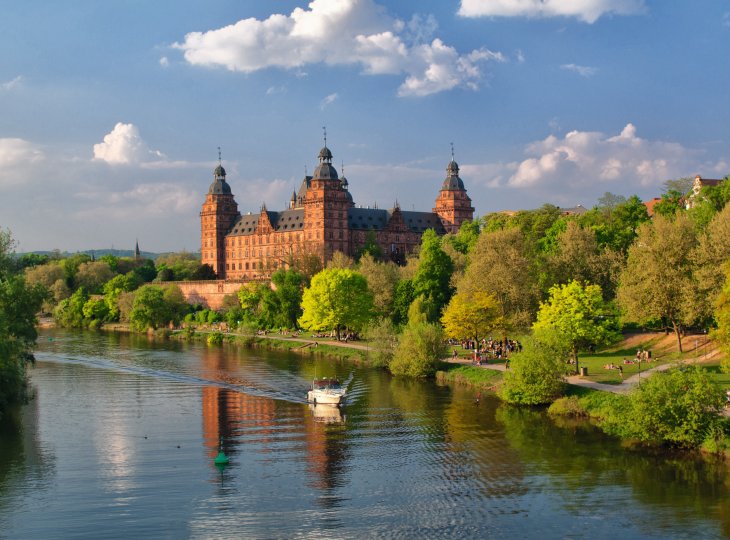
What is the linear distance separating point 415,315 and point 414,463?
114 feet

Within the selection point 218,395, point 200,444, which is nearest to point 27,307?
point 218,395

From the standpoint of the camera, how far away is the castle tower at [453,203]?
159875 millimetres

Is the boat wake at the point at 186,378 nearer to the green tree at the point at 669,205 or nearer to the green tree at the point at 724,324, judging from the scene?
the green tree at the point at 724,324

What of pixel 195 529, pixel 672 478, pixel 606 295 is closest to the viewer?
pixel 195 529

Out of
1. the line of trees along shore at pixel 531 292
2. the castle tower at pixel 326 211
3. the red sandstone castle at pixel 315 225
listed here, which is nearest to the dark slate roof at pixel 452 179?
the red sandstone castle at pixel 315 225

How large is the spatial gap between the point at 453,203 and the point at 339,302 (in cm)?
8249

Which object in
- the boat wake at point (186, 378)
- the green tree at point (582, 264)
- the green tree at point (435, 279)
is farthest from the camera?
the green tree at point (435, 279)

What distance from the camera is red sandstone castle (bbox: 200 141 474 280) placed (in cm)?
14062

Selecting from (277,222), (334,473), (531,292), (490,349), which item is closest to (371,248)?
(277,222)

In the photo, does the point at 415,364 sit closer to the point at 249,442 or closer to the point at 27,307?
the point at 249,442

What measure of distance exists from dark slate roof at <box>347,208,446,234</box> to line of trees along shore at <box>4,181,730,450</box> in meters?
41.1

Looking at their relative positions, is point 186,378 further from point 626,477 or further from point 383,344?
point 626,477

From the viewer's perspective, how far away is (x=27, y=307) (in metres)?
52.0

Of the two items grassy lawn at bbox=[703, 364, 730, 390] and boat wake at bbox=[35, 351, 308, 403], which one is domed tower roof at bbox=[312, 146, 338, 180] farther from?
grassy lawn at bbox=[703, 364, 730, 390]
